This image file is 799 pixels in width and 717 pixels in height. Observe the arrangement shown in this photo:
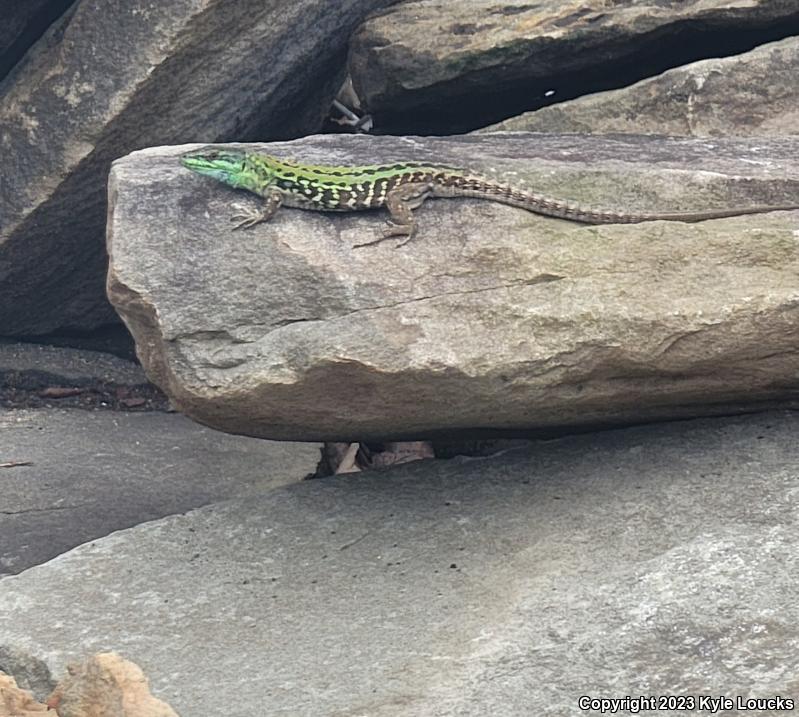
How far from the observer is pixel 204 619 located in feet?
18.0

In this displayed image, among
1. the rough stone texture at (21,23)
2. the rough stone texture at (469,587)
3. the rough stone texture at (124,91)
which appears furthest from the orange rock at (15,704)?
the rough stone texture at (21,23)

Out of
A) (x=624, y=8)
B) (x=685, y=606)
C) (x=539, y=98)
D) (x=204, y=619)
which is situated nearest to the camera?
(x=685, y=606)

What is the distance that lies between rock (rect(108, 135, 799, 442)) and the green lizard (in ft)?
0.24

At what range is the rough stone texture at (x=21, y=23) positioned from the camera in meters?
8.52

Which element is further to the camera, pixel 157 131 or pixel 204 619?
pixel 157 131

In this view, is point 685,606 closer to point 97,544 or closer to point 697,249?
point 697,249

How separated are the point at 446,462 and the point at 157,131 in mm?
3082

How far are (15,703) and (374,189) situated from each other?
2986 mm

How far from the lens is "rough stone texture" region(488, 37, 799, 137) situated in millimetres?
7750

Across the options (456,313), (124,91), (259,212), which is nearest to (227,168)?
(259,212)

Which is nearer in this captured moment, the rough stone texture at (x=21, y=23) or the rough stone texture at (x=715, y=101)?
the rough stone texture at (x=715, y=101)

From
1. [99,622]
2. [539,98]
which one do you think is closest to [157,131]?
[539,98]

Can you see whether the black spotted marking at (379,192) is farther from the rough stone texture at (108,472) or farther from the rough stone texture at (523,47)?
the rough stone texture at (523,47)

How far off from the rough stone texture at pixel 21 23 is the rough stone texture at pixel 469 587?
152 inches
